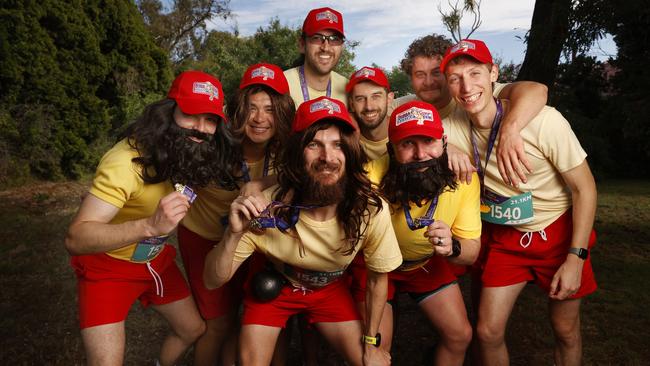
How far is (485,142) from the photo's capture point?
364 centimetres

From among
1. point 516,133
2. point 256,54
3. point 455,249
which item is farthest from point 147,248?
point 256,54

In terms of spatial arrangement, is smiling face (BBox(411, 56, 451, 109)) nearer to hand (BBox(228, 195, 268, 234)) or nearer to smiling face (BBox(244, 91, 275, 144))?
smiling face (BBox(244, 91, 275, 144))

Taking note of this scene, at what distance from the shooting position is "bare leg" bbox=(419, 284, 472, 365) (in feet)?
12.2

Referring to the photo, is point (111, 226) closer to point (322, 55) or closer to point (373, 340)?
point (373, 340)

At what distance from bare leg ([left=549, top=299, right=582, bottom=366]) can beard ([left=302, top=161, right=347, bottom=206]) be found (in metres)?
1.93

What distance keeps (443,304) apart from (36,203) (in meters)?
10.0

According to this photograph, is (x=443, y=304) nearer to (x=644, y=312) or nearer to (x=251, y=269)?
(x=251, y=269)

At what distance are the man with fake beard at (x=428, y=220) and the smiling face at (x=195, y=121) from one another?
113 centimetres

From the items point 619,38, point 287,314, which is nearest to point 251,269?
point 287,314

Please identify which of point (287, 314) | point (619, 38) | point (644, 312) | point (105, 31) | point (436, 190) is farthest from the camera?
point (105, 31)

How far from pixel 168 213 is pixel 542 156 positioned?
2468mm

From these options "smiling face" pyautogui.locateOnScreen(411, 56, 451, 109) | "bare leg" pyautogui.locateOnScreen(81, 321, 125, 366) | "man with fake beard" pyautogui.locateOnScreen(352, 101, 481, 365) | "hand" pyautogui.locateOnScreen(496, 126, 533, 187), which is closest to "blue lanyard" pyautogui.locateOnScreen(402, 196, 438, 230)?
"man with fake beard" pyautogui.locateOnScreen(352, 101, 481, 365)

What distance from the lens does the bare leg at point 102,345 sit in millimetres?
3240

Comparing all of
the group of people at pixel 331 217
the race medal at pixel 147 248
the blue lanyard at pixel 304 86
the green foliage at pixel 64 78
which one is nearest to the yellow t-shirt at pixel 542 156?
the group of people at pixel 331 217
